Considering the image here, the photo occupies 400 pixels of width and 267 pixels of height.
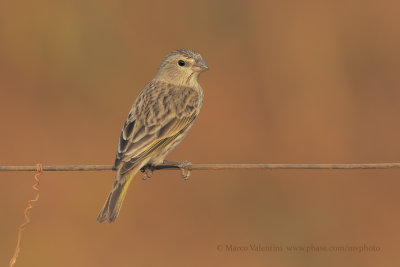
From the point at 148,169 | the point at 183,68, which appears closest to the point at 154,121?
the point at 148,169

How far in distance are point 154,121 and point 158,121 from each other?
4cm

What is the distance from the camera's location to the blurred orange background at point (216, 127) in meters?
9.70

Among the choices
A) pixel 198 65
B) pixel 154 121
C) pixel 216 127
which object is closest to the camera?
pixel 154 121

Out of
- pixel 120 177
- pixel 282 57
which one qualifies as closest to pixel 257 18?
pixel 282 57

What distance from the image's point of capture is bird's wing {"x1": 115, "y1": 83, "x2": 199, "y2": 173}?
6.45m

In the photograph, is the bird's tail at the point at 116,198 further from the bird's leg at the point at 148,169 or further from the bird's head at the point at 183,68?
the bird's head at the point at 183,68

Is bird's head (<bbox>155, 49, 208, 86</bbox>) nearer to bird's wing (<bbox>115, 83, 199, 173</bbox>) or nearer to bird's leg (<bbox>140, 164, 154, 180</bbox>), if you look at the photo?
bird's wing (<bbox>115, 83, 199, 173</bbox>)

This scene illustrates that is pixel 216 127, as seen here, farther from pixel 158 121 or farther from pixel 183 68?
pixel 158 121

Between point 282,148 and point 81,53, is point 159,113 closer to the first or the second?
point 282,148

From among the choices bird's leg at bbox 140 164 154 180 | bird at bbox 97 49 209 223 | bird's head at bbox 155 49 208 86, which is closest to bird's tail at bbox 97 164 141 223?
bird at bbox 97 49 209 223

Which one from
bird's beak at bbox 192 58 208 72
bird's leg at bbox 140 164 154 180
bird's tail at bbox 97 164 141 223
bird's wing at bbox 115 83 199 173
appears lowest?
bird's tail at bbox 97 164 141 223

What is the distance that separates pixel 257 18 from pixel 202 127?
8.02 ft

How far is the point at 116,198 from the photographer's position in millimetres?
6293

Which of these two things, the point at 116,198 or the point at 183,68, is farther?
the point at 183,68
